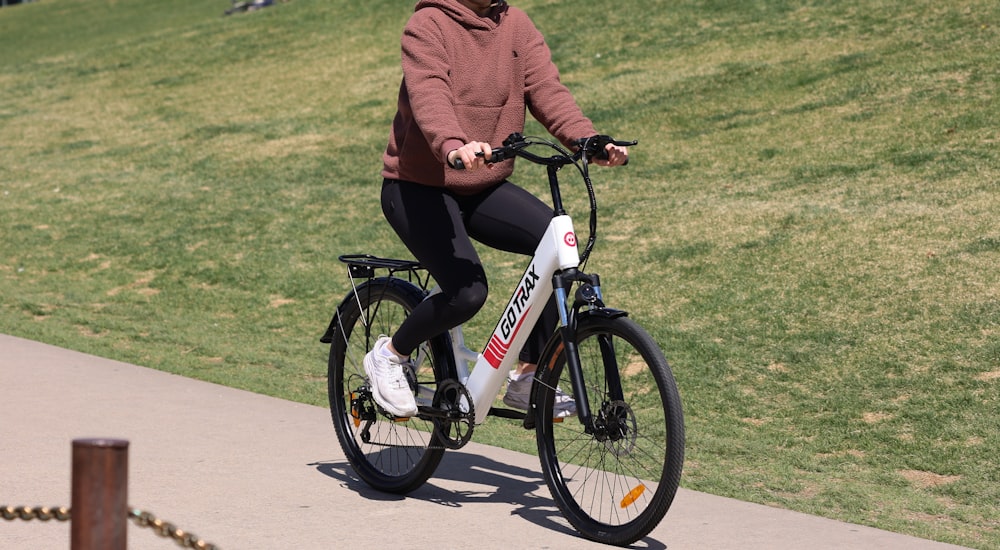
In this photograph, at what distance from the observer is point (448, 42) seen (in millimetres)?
4777

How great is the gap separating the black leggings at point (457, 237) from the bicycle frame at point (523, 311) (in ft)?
0.45

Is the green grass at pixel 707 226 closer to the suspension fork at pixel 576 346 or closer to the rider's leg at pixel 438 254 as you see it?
the suspension fork at pixel 576 346

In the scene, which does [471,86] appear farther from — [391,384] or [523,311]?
[391,384]

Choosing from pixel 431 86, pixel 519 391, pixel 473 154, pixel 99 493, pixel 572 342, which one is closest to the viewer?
pixel 99 493

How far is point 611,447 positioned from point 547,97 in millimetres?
1352

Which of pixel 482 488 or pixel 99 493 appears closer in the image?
→ pixel 99 493

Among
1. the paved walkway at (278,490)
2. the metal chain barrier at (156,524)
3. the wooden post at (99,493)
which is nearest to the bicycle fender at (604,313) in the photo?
the paved walkway at (278,490)

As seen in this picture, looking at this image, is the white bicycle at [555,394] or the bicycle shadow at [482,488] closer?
the white bicycle at [555,394]

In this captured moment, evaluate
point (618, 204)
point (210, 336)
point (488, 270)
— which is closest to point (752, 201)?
point (618, 204)

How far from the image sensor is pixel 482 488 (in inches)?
203

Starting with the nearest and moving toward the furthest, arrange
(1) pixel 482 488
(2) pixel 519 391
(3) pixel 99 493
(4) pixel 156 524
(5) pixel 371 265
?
(3) pixel 99 493 → (4) pixel 156 524 → (2) pixel 519 391 → (1) pixel 482 488 → (5) pixel 371 265

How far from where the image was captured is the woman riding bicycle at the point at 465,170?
4762mm

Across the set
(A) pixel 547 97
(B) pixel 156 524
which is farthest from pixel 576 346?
(B) pixel 156 524

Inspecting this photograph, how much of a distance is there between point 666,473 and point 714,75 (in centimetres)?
1071
